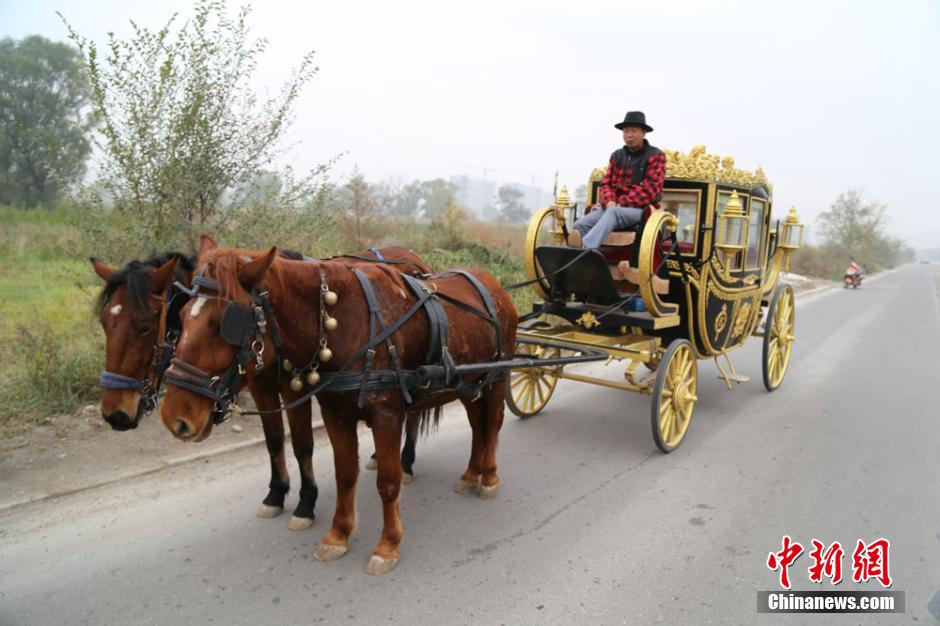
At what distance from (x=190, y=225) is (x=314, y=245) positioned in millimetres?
1562

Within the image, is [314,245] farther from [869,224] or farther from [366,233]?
[869,224]

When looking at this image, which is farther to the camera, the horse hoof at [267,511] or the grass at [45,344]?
the grass at [45,344]

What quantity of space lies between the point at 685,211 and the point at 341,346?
4.26 metres

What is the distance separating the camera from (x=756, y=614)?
9.10 ft

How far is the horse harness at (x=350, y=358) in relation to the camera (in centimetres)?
240

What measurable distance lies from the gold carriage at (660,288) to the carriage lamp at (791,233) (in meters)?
0.99

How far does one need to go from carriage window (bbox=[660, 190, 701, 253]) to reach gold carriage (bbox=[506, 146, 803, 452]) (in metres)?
0.01

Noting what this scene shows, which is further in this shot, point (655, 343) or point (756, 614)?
point (655, 343)

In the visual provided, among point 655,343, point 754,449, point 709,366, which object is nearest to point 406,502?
point 655,343

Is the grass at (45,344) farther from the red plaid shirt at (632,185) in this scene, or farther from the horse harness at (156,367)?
the red plaid shirt at (632,185)

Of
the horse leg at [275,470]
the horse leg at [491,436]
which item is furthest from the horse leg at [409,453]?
the horse leg at [275,470]

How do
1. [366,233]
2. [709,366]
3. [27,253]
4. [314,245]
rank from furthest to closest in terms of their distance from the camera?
[366,233], [27,253], [709,366], [314,245]

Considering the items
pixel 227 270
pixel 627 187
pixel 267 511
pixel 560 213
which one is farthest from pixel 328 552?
pixel 627 187
